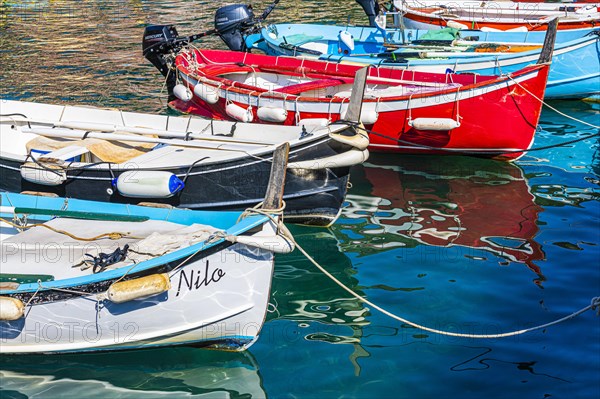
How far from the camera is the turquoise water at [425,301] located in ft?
24.2

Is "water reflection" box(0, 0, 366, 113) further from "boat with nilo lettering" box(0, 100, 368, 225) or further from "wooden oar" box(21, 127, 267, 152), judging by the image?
"boat with nilo lettering" box(0, 100, 368, 225)

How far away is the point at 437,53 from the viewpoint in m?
15.3

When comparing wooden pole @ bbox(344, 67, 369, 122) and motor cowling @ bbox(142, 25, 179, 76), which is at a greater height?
wooden pole @ bbox(344, 67, 369, 122)

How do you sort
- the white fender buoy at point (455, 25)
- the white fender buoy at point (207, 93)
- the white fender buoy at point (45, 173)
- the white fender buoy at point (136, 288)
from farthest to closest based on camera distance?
the white fender buoy at point (455, 25) < the white fender buoy at point (207, 93) < the white fender buoy at point (45, 173) < the white fender buoy at point (136, 288)

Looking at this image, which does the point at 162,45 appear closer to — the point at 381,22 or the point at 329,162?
the point at 381,22

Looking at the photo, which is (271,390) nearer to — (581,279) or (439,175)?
(581,279)

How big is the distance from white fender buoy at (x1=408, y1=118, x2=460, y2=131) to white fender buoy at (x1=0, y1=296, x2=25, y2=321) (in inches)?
277

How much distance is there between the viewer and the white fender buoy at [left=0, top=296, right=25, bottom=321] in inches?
278

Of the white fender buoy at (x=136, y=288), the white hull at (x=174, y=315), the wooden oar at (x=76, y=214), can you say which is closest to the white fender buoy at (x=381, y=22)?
the wooden oar at (x=76, y=214)

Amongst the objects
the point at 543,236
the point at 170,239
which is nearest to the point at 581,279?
the point at 543,236

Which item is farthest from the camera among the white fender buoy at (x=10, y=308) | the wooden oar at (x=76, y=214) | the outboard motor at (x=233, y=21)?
Result: the outboard motor at (x=233, y=21)

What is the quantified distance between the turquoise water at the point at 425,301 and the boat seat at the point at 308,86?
1.42 meters

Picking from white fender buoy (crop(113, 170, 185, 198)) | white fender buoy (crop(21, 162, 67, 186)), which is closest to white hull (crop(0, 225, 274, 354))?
white fender buoy (crop(113, 170, 185, 198))

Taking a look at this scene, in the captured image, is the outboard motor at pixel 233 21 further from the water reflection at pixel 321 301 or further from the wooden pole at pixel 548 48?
the water reflection at pixel 321 301
